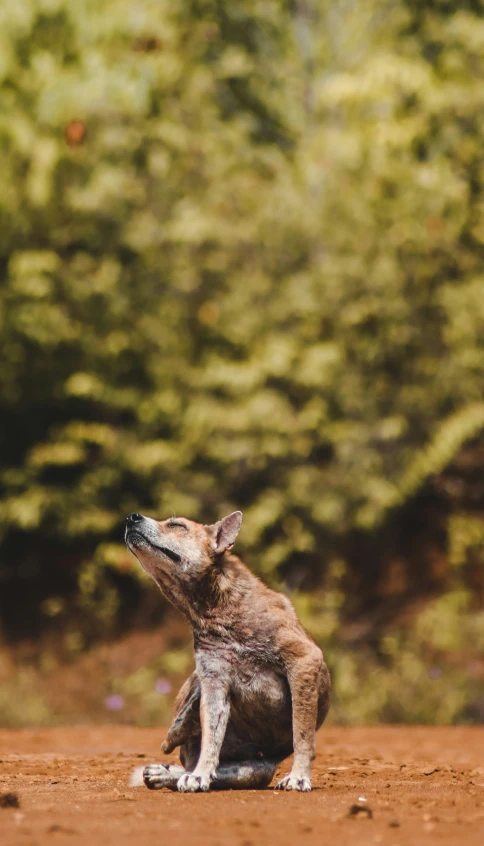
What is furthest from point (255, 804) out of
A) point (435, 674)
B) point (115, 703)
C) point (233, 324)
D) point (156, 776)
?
point (233, 324)

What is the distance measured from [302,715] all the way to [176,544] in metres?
1.14

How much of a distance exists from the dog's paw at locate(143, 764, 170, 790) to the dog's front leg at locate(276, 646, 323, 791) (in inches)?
24.0

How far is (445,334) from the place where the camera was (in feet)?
45.3

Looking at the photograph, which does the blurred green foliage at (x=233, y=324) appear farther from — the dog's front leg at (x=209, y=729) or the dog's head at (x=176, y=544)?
the dog's front leg at (x=209, y=729)

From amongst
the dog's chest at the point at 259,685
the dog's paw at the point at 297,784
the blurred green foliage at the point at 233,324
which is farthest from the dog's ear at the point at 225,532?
the blurred green foliage at the point at 233,324

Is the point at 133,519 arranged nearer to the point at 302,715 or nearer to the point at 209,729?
the point at 209,729

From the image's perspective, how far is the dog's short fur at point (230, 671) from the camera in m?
5.63

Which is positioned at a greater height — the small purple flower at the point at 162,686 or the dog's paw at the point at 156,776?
the small purple flower at the point at 162,686

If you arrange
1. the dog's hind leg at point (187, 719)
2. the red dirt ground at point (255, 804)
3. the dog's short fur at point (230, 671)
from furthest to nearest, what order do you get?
the dog's hind leg at point (187, 719) → the dog's short fur at point (230, 671) → the red dirt ground at point (255, 804)

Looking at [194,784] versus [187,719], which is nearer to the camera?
[194,784]

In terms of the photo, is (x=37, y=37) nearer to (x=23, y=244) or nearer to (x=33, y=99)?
(x=33, y=99)

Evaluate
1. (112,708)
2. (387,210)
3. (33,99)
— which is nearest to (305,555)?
(112,708)

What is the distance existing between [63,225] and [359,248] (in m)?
3.94

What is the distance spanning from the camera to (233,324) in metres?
13.9
